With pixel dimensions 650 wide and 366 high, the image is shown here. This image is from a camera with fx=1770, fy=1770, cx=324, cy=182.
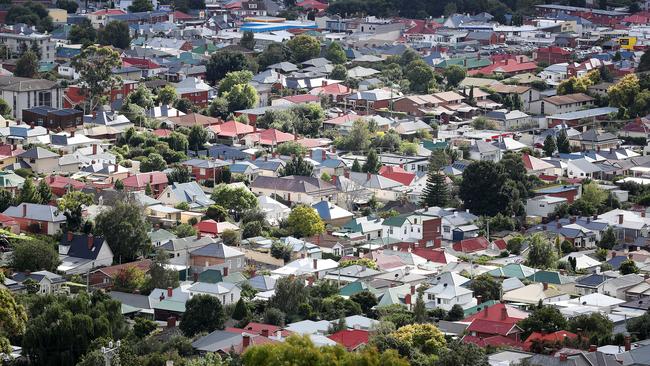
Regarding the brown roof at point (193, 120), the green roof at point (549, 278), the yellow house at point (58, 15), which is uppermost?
the green roof at point (549, 278)

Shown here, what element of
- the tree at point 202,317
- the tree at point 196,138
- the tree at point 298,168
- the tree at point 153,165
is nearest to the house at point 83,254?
the tree at point 202,317

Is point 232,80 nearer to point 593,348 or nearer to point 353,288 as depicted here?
point 353,288

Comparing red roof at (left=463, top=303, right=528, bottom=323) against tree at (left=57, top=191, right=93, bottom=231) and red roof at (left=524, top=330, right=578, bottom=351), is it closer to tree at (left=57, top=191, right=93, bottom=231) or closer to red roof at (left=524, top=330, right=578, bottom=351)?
red roof at (left=524, top=330, right=578, bottom=351)

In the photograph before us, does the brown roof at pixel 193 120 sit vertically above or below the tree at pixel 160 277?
below

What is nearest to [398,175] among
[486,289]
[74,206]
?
[74,206]

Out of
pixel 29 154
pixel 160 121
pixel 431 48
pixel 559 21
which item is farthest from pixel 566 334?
pixel 559 21

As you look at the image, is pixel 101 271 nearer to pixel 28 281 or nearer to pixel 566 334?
pixel 28 281

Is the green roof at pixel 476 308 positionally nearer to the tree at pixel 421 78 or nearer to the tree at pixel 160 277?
the tree at pixel 160 277

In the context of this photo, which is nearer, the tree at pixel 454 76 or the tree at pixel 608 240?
the tree at pixel 608 240

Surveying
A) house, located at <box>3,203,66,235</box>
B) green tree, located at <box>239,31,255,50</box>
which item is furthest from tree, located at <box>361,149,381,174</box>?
green tree, located at <box>239,31,255,50</box>
